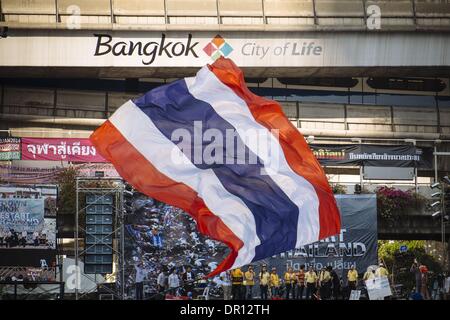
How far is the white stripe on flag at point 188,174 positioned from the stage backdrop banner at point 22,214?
18345mm

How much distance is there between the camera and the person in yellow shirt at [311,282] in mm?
33625

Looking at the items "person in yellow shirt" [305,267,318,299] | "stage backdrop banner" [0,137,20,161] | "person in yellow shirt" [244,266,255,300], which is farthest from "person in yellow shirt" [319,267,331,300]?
"stage backdrop banner" [0,137,20,161]

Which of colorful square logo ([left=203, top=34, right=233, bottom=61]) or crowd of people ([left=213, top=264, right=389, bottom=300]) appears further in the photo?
colorful square logo ([left=203, top=34, right=233, bottom=61])

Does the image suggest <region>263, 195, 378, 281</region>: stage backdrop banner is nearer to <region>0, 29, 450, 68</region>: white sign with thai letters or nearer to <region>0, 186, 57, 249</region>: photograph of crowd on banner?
<region>0, 186, 57, 249</region>: photograph of crowd on banner

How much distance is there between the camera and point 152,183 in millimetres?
15523

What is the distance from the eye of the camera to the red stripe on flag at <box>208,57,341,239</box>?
15.5 meters

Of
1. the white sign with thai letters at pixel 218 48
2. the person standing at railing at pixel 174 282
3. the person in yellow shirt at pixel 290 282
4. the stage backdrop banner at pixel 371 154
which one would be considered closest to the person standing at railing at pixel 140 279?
the person standing at railing at pixel 174 282

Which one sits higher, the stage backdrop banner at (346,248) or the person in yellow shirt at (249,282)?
the stage backdrop banner at (346,248)

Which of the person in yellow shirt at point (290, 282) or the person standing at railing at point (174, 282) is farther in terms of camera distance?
the person in yellow shirt at point (290, 282)

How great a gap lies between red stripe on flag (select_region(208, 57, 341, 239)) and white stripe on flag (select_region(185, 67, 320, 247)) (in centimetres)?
8

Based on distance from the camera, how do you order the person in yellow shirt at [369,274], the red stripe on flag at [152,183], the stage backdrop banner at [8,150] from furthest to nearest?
the stage backdrop banner at [8,150], the person in yellow shirt at [369,274], the red stripe on flag at [152,183]

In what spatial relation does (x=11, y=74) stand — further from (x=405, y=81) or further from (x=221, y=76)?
(x=221, y=76)

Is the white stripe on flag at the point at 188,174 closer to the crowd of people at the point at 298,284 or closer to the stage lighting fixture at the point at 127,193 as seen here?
the stage lighting fixture at the point at 127,193
